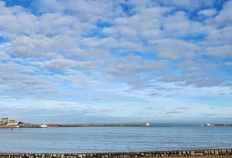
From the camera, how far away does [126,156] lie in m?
42.6

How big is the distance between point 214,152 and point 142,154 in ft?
30.2

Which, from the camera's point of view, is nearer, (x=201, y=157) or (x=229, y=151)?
(x=201, y=157)

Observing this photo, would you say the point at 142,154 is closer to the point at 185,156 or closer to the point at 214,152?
the point at 185,156

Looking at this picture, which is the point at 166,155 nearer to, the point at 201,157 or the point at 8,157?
the point at 201,157

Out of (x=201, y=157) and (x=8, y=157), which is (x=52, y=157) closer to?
(x=8, y=157)

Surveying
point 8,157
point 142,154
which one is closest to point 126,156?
point 142,154

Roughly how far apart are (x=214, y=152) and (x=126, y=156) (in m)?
11.2

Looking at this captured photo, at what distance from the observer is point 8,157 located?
44.2 m

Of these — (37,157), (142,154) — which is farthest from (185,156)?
(37,157)

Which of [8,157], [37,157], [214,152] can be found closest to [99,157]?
[37,157]

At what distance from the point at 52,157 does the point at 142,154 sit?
10.1 metres

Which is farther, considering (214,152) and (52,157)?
(214,152)

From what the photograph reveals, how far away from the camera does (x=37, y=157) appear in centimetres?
4441

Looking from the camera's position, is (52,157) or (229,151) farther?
(229,151)
